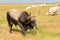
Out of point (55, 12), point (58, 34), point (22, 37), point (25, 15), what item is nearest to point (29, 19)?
point (25, 15)

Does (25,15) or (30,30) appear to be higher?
(25,15)

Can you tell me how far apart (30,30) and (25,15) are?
1.89m

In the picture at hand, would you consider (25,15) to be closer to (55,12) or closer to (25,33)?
(25,33)

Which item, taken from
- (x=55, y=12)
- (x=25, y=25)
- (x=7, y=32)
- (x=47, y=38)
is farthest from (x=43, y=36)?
(x=55, y=12)

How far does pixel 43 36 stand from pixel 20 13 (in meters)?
2.53

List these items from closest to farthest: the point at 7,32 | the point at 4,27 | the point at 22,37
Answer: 1. the point at 22,37
2. the point at 7,32
3. the point at 4,27

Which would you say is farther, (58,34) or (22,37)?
(58,34)

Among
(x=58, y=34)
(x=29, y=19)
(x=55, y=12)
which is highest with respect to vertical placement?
(x=29, y=19)

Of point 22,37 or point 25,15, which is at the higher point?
point 25,15

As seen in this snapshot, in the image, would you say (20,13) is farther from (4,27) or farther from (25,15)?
(4,27)

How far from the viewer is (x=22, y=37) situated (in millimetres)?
16719

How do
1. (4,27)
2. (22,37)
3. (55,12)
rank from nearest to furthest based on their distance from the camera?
(22,37) < (4,27) < (55,12)

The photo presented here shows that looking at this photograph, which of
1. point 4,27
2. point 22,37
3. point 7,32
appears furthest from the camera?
point 4,27

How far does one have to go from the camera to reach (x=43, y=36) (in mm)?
17266
